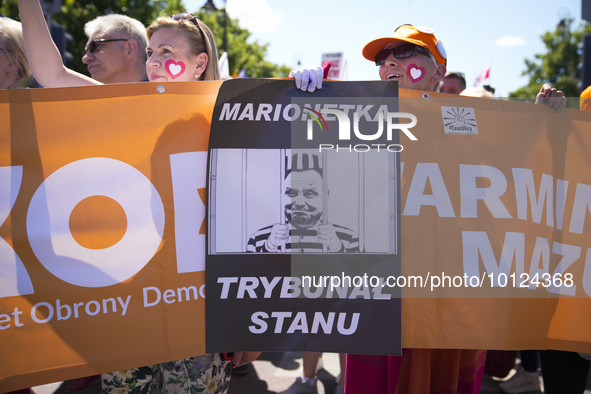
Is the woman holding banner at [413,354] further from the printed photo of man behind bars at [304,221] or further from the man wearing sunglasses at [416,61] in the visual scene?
the printed photo of man behind bars at [304,221]

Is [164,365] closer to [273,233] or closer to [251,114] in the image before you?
[273,233]

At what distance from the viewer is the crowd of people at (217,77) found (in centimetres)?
185

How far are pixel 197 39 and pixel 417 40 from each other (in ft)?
3.50

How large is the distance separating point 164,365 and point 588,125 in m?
2.31

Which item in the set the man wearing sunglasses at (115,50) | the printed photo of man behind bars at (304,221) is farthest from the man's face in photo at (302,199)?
the man wearing sunglasses at (115,50)

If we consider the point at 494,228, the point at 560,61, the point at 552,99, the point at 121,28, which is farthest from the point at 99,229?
the point at 560,61

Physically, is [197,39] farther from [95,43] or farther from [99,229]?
[99,229]

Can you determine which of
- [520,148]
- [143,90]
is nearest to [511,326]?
[520,148]

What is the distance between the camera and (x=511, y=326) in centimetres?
191

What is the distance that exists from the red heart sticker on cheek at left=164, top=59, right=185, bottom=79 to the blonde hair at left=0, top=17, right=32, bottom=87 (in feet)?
2.63

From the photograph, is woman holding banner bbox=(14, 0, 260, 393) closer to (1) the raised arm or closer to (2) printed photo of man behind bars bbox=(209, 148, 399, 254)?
(1) the raised arm

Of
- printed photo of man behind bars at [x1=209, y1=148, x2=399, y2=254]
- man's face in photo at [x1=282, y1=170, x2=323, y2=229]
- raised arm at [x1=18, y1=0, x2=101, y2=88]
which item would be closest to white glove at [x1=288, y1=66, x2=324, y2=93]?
printed photo of man behind bars at [x1=209, y1=148, x2=399, y2=254]

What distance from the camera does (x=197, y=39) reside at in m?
2.02

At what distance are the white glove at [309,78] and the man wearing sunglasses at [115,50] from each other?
110cm
